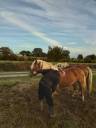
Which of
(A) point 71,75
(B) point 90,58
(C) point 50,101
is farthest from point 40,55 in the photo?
(B) point 90,58

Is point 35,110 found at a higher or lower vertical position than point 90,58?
lower

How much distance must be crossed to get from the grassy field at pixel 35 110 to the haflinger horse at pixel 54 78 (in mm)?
406

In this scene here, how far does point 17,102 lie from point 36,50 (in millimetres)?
14117

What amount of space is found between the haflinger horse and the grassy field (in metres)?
0.41

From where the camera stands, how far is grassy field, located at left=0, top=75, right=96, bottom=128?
33.5 feet

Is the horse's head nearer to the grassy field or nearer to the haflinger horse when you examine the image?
the haflinger horse

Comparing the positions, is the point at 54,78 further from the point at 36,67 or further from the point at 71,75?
the point at 71,75

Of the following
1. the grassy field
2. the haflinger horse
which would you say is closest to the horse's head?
the haflinger horse

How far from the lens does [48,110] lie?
10.7 metres

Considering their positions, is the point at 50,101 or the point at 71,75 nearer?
the point at 50,101

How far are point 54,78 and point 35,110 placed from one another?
135cm

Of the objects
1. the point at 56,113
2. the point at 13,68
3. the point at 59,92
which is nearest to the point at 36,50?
the point at 13,68

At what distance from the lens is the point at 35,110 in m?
11.0

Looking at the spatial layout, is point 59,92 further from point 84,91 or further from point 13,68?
point 13,68
